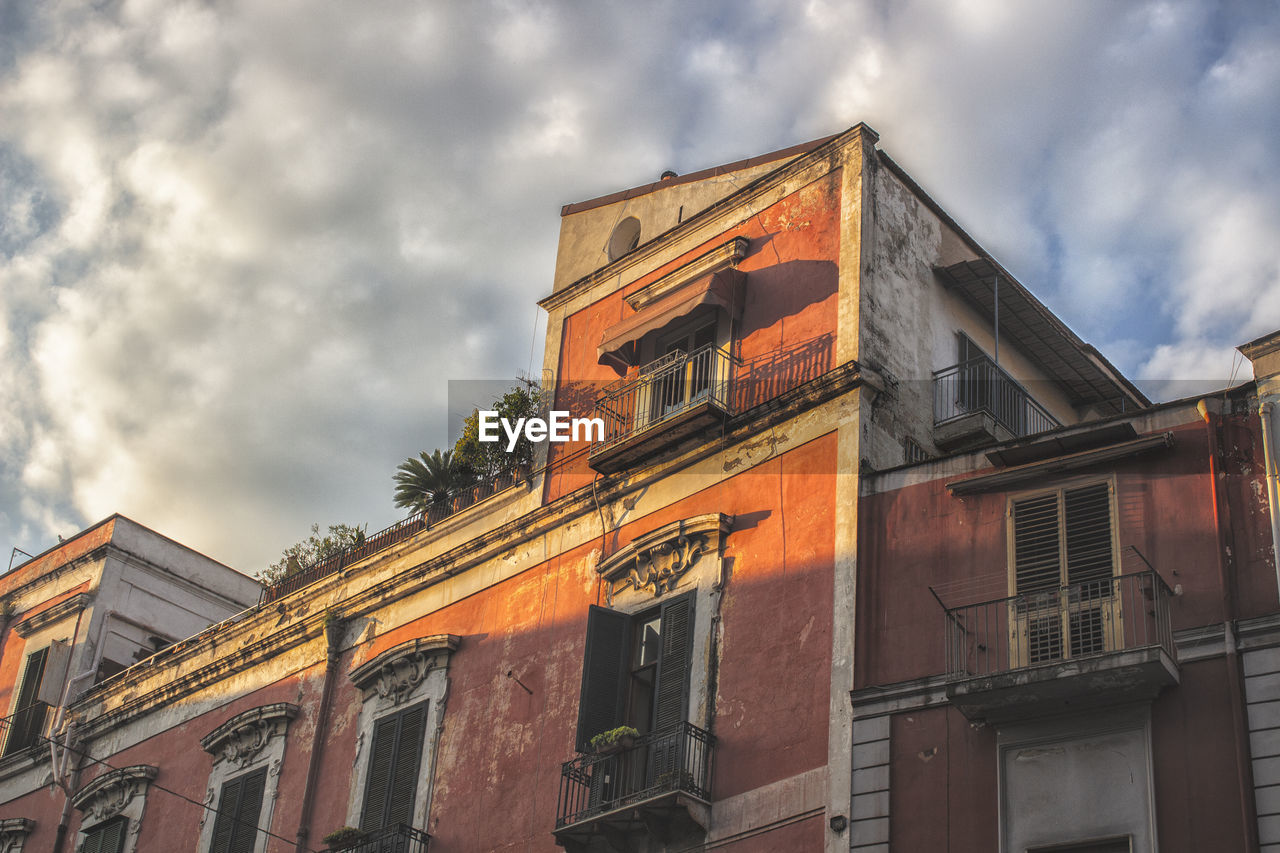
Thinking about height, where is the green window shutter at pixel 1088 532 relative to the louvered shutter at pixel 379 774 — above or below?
above

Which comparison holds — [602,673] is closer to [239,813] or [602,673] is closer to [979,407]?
[979,407]

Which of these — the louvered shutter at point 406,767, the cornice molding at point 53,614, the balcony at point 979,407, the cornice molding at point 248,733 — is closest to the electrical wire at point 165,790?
the cornice molding at point 248,733

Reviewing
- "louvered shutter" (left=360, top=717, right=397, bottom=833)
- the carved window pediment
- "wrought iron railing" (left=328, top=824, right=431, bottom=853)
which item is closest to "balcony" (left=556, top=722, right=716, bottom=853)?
"wrought iron railing" (left=328, top=824, right=431, bottom=853)

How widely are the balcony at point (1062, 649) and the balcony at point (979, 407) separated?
3.79 meters

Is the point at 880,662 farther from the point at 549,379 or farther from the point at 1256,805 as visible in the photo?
the point at 549,379

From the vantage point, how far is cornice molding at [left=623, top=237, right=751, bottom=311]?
20062 millimetres

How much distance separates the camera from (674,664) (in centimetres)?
1734

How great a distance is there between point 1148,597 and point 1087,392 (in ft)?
29.1

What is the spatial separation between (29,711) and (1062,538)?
2148cm

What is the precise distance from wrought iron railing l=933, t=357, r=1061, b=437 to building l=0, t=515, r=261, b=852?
17.4 m

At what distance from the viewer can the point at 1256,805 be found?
12.2 metres

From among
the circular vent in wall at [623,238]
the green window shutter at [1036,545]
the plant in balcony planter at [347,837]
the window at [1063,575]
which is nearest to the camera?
the window at [1063,575]

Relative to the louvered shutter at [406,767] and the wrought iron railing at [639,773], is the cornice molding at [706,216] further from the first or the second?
the wrought iron railing at [639,773]

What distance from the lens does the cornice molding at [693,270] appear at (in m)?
20.1
